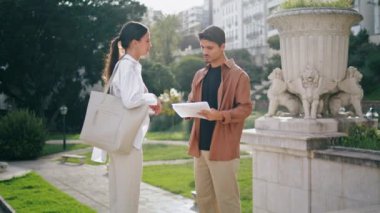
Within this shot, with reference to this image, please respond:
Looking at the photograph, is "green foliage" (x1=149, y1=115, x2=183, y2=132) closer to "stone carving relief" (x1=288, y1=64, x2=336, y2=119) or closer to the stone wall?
the stone wall

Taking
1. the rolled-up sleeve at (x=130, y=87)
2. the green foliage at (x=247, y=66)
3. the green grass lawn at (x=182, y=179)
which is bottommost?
the green grass lawn at (x=182, y=179)

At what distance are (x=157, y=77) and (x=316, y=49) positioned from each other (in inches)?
1226

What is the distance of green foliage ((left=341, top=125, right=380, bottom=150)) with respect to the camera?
5.28 m

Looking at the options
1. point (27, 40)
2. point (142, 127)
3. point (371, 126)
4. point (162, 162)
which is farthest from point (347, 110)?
point (27, 40)

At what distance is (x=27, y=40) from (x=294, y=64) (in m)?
26.7

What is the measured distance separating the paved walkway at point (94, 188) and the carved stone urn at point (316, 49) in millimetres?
3057

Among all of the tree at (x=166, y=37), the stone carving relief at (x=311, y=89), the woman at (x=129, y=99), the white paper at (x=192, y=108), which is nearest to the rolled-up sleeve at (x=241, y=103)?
the white paper at (x=192, y=108)

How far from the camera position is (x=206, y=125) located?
403cm

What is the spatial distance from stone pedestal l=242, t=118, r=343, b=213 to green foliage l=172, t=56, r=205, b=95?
115 feet

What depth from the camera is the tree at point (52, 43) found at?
29594 millimetres

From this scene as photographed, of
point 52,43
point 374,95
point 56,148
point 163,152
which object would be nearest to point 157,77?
point 52,43

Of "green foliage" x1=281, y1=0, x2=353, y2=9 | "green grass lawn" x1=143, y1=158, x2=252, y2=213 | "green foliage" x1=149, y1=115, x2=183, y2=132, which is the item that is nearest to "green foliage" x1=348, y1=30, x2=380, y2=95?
"green foliage" x1=149, y1=115, x2=183, y2=132

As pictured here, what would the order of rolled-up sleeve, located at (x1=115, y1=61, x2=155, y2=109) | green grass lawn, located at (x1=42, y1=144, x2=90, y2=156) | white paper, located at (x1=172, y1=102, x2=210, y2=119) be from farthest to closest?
green grass lawn, located at (x1=42, y1=144, x2=90, y2=156) → white paper, located at (x1=172, y1=102, x2=210, y2=119) → rolled-up sleeve, located at (x1=115, y1=61, x2=155, y2=109)

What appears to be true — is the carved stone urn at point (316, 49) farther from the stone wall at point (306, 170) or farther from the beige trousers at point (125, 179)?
the beige trousers at point (125, 179)
